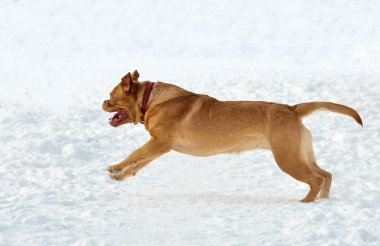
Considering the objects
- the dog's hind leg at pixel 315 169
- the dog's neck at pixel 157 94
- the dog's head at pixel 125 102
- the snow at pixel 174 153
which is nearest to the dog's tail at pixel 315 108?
the dog's hind leg at pixel 315 169

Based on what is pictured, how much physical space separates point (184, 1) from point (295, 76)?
15.5 meters

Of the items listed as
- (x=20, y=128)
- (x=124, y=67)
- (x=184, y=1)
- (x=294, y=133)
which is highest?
(x=184, y=1)

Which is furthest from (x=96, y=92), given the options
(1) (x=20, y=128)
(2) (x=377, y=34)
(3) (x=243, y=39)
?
(2) (x=377, y=34)

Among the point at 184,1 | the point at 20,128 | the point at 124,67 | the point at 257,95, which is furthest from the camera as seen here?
the point at 184,1

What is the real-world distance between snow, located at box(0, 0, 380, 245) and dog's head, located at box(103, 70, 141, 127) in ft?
2.47

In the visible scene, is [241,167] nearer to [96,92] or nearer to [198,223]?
[198,223]

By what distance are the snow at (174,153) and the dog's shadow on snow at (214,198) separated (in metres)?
0.02

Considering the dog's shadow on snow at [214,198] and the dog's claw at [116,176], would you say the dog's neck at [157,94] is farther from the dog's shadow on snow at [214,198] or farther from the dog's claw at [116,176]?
the dog's shadow on snow at [214,198]

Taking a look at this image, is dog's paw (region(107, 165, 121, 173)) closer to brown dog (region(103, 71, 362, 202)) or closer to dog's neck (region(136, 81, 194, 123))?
brown dog (region(103, 71, 362, 202))

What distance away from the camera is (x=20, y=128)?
1068cm

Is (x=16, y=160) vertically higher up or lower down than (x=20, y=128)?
lower down

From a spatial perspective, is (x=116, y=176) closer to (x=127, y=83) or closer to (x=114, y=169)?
(x=114, y=169)

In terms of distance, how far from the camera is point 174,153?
31.8ft

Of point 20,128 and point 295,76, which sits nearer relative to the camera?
point 20,128
